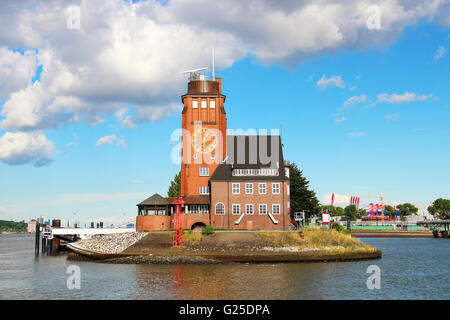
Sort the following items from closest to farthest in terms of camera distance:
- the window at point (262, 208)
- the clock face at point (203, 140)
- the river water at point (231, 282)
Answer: the river water at point (231, 282)
the window at point (262, 208)
the clock face at point (203, 140)

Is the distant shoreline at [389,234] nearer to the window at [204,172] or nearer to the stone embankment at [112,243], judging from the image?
the window at [204,172]

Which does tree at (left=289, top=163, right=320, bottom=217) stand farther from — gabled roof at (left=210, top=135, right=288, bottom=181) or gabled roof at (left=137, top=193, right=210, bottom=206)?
gabled roof at (left=137, top=193, right=210, bottom=206)

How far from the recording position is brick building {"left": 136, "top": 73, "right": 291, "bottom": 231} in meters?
65.1

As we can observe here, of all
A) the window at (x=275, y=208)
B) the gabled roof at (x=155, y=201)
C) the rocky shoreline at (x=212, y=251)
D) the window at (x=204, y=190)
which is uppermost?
the window at (x=204, y=190)

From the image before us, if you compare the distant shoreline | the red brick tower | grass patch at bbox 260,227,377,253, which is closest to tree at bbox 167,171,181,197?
the red brick tower

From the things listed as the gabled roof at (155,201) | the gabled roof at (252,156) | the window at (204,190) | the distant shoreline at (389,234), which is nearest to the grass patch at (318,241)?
the gabled roof at (252,156)

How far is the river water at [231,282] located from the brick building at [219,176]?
15.5 m

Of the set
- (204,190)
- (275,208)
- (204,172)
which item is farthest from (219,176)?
(275,208)

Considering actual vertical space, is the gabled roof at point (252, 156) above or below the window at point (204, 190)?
above

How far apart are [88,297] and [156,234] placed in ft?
92.4

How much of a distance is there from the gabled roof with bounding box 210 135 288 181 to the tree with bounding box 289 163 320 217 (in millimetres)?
11974

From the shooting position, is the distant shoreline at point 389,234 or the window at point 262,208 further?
the distant shoreline at point 389,234

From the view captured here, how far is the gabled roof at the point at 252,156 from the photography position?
219 feet

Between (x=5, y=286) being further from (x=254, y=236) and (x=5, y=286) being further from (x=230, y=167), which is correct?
(x=230, y=167)
